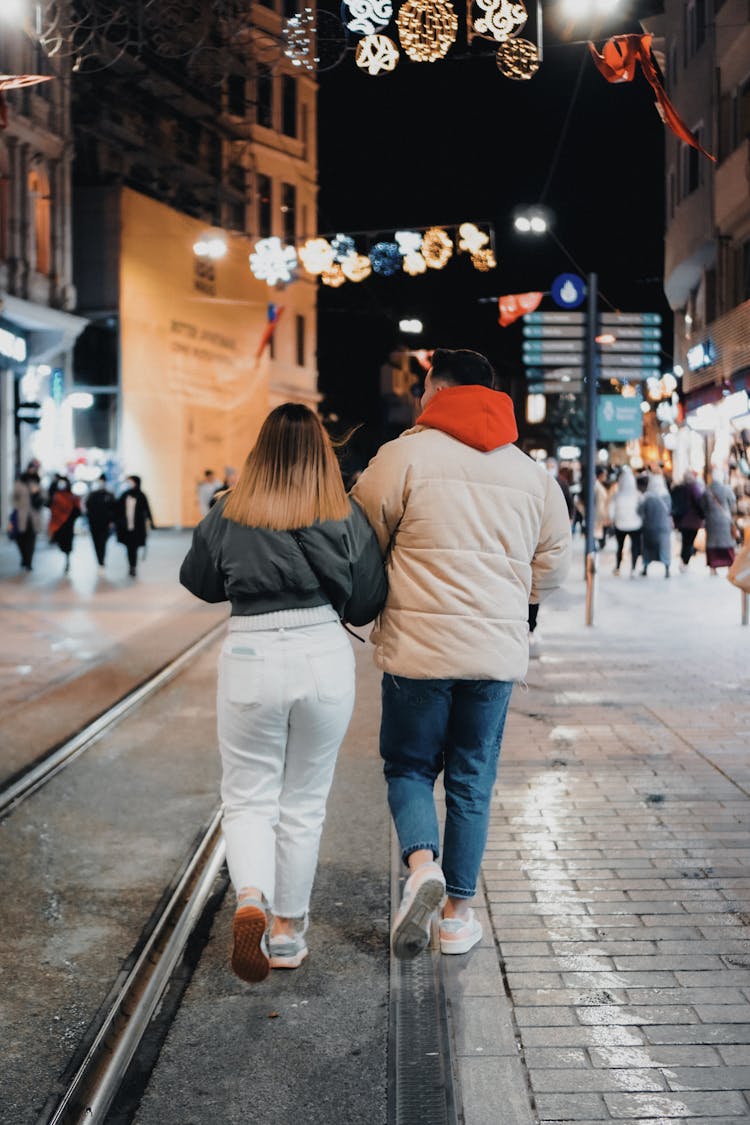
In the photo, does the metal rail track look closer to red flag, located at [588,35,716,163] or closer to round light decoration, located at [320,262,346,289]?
red flag, located at [588,35,716,163]

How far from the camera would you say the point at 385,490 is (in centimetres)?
412

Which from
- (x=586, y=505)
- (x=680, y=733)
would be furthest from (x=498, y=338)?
(x=680, y=733)

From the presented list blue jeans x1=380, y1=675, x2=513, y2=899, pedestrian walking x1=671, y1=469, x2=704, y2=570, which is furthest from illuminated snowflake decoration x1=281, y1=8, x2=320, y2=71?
pedestrian walking x1=671, y1=469, x2=704, y2=570

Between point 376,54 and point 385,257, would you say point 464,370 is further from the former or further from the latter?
point 385,257

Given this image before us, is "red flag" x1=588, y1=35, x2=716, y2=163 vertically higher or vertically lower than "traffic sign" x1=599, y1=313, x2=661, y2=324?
higher

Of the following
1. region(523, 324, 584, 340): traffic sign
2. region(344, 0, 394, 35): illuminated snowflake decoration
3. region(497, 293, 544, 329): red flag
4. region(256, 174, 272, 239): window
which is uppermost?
region(256, 174, 272, 239): window

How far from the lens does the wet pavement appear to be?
3270 mm

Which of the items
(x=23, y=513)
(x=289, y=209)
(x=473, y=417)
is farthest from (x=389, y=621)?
(x=289, y=209)

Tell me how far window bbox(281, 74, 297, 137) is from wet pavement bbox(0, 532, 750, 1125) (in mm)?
42624

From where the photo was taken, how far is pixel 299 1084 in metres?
3.29

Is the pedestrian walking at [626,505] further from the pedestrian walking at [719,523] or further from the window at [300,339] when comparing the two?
the window at [300,339]

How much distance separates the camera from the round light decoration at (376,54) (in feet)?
31.9

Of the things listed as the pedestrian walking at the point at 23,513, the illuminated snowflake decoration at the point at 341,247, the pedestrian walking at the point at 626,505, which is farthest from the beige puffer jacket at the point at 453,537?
the illuminated snowflake decoration at the point at 341,247

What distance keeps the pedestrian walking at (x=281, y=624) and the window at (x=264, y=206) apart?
44.3 m
